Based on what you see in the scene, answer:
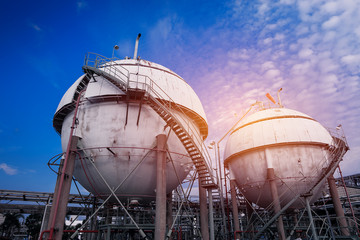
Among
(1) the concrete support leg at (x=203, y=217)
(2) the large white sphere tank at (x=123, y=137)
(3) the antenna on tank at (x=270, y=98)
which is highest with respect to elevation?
(3) the antenna on tank at (x=270, y=98)

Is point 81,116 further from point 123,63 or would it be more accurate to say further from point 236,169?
point 236,169

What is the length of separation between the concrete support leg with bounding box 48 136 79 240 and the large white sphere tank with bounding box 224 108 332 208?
10.3m

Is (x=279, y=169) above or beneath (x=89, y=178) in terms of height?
above

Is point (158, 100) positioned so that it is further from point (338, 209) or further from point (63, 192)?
point (338, 209)

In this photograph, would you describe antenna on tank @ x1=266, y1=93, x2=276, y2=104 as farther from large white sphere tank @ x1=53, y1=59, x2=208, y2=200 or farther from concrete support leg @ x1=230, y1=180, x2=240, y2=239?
large white sphere tank @ x1=53, y1=59, x2=208, y2=200

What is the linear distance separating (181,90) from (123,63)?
3.46 metres

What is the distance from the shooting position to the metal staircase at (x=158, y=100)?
34.9 feet

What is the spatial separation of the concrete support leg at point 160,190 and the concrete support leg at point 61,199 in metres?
3.51

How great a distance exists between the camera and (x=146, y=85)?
1129 cm

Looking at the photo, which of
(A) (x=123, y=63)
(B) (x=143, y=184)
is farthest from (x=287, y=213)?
(A) (x=123, y=63)

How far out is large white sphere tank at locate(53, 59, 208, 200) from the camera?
10.3 meters

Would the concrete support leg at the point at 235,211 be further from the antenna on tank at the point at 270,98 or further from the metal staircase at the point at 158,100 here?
the antenna on tank at the point at 270,98

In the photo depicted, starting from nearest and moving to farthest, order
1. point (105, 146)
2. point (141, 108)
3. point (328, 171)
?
1. point (105, 146)
2. point (141, 108)
3. point (328, 171)

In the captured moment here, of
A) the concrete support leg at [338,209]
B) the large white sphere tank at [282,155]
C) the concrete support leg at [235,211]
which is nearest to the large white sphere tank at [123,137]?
the large white sphere tank at [282,155]
